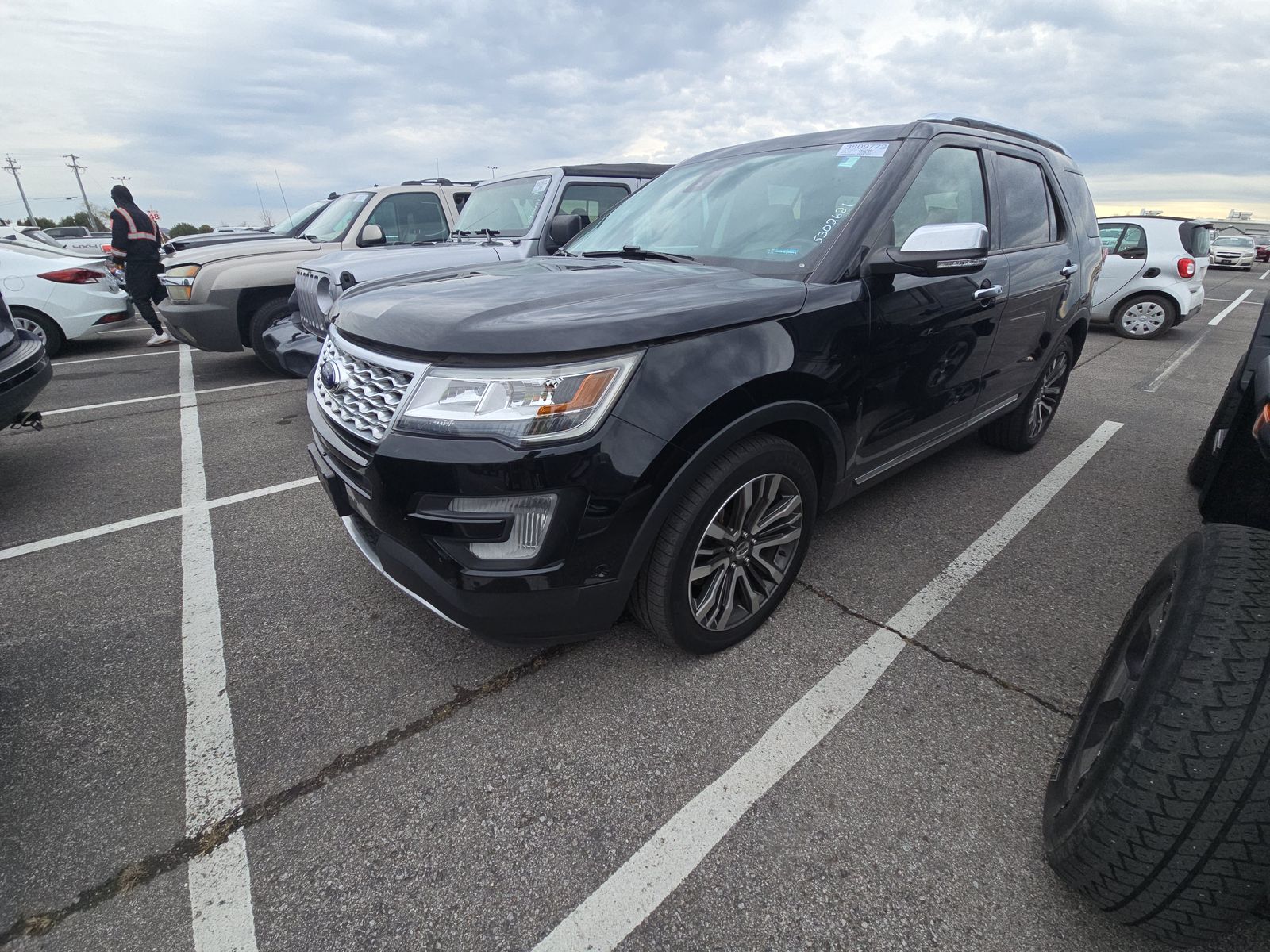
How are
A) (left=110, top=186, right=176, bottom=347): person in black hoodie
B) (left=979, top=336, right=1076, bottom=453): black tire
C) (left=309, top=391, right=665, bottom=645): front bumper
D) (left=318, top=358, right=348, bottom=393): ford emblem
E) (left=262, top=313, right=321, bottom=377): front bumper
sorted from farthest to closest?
(left=110, top=186, right=176, bottom=347): person in black hoodie < (left=262, top=313, right=321, bottom=377): front bumper < (left=979, top=336, right=1076, bottom=453): black tire < (left=318, top=358, right=348, bottom=393): ford emblem < (left=309, top=391, right=665, bottom=645): front bumper

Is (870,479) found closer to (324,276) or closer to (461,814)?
(461,814)

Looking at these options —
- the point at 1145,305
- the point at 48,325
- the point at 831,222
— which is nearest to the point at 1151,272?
the point at 1145,305

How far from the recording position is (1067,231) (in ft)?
12.5

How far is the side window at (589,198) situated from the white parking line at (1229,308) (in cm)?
1101

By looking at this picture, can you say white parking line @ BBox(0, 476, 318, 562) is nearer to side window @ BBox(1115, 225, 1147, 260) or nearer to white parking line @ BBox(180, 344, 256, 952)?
white parking line @ BBox(180, 344, 256, 952)

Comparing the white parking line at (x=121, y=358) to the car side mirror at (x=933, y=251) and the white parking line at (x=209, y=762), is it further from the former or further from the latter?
the car side mirror at (x=933, y=251)

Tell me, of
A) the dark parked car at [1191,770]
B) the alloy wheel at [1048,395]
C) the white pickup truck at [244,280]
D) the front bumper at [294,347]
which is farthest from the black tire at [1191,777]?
the white pickup truck at [244,280]

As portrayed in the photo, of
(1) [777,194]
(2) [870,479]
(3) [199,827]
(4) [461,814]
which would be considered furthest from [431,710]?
(1) [777,194]

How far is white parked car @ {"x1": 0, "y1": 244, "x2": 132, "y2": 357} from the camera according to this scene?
7086 millimetres

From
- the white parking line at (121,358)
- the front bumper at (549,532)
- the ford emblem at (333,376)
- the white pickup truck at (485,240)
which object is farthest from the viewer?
the white parking line at (121,358)

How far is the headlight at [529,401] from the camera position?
1.69m

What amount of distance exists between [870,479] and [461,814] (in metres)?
2.04

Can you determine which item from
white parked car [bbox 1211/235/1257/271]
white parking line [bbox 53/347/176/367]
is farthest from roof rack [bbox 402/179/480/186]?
white parked car [bbox 1211/235/1257/271]

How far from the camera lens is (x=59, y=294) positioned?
7316mm
